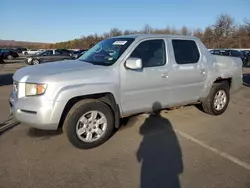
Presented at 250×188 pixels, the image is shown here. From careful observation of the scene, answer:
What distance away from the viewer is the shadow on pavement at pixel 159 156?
11.3ft

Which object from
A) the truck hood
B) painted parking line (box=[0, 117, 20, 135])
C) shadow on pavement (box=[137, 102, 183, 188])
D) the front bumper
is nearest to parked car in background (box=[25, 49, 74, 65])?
painted parking line (box=[0, 117, 20, 135])

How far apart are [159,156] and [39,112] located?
194 cm

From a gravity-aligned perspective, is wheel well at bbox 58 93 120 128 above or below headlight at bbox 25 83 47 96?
below

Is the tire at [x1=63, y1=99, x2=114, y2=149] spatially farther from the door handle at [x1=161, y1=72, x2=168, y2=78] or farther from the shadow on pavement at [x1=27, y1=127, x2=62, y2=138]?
the door handle at [x1=161, y1=72, x2=168, y2=78]

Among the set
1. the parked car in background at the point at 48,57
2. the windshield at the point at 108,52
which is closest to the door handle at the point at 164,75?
the windshield at the point at 108,52

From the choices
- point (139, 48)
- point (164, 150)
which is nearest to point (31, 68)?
point (139, 48)

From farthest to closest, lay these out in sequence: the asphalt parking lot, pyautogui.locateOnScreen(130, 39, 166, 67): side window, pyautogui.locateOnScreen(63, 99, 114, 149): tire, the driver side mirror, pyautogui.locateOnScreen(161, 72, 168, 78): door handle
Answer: pyautogui.locateOnScreen(161, 72, 168, 78): door handle → pyautogui.locateOnScreen(130, 39, 166, 67): side window → the driver side mirror → pyautogui.locateOnScreen(63, 99, 114, 149): tire → the asphalt parking lot

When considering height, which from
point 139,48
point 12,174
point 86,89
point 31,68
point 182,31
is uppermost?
point 182,31

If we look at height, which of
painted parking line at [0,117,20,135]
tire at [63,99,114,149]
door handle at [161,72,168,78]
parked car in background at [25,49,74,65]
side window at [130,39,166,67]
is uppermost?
parked car in background at [25,49,74,65]

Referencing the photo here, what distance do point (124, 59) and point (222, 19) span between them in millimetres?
62791

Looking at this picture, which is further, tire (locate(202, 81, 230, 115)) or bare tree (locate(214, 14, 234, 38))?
bare tree (locate(214, 14, 234, 38))

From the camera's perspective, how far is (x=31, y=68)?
15.2ft

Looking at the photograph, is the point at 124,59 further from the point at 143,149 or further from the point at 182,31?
the point at 182,31

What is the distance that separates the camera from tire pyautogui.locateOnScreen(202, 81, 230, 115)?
6.20m
